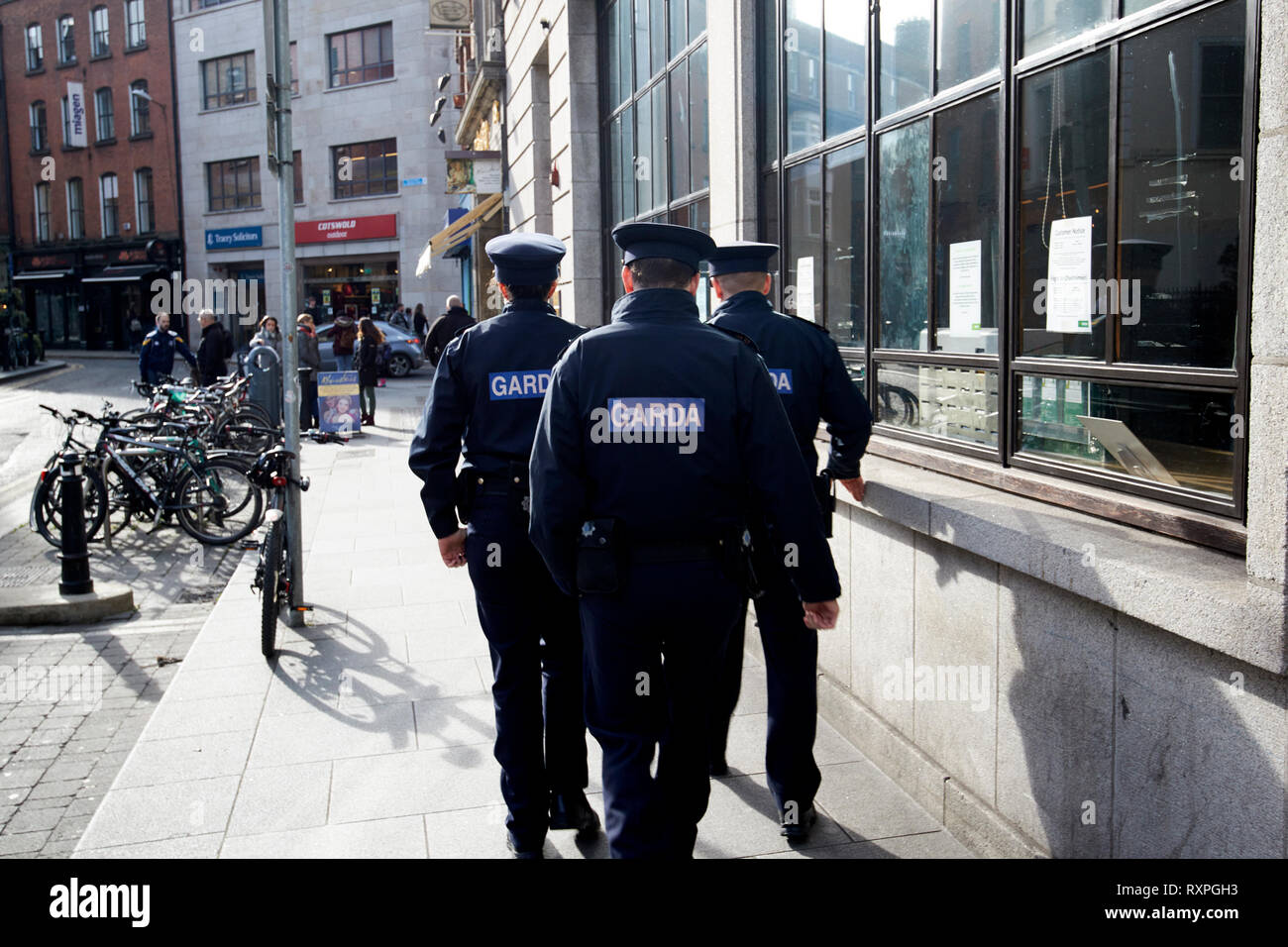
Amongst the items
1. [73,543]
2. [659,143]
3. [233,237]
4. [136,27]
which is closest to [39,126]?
[136,27]

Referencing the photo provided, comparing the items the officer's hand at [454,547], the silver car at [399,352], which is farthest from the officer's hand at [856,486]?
the silver car at [399,352]

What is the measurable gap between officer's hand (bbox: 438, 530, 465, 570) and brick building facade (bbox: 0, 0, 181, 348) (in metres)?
43.7

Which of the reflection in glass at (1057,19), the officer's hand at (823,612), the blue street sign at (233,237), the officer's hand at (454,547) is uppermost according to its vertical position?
the blue street sign at (233,237)

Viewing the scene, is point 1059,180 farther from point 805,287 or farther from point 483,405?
point 805,287

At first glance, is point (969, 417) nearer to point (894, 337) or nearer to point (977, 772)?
point (894, 337)

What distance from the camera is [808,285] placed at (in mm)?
6227

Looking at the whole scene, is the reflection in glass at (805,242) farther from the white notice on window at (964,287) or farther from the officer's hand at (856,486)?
the officer's hand at (856,486)

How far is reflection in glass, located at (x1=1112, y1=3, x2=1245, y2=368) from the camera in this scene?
119 inches

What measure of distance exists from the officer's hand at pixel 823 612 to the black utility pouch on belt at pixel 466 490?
1.34 m

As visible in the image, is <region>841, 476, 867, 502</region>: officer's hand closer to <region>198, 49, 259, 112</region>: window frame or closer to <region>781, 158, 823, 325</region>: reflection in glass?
<region>781, 158, 823, 325</region>: reflection in glass

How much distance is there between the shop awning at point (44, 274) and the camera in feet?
150

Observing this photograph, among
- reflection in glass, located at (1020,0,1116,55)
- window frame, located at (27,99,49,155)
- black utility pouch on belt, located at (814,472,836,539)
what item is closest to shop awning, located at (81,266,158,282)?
window frame, located at (27,99,49,155)

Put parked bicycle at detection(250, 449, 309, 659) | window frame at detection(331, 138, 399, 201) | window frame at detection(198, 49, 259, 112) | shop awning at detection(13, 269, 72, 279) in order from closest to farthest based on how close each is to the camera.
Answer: parked bicycle at detection(250, 449, 309, 659) → window frame at detection(331, 138, 399, 201) → window frame at detection(198, 49, 259, 112) → shop awning at detection(13, 269, 72, 279)
